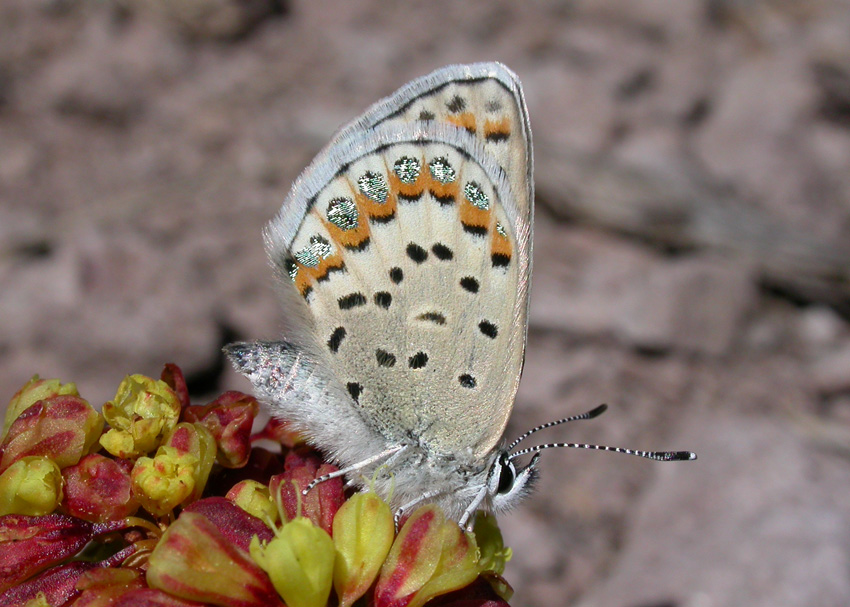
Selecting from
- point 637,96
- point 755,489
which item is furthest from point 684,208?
point 755,489

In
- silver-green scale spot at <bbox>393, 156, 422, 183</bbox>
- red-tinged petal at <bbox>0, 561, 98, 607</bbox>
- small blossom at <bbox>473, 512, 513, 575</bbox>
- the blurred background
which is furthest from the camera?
the blurred background

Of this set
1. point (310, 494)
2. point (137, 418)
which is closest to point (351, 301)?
point (310, 494)

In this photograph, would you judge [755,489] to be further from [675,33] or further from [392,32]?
[392,32]

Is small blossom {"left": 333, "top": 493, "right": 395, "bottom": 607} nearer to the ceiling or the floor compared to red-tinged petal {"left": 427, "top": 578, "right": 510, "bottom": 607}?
nearer to the ceiling

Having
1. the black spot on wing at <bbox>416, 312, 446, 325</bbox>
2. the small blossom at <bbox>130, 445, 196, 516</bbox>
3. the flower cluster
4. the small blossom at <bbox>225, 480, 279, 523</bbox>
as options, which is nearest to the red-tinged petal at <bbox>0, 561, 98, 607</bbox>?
the flower cluster

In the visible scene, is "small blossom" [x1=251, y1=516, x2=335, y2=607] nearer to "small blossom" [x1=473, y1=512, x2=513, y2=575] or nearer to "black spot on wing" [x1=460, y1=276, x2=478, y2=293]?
"small blossom" [x1=473, y1=512, x2=513, y2=575]
